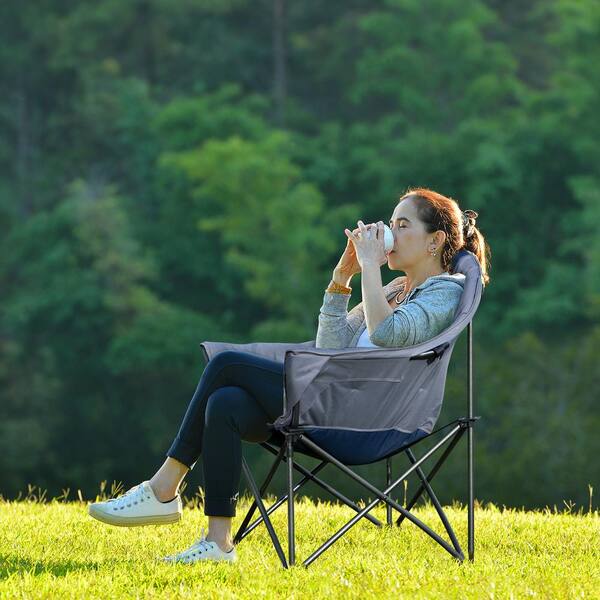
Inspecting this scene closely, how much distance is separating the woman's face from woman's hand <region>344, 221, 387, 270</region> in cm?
10

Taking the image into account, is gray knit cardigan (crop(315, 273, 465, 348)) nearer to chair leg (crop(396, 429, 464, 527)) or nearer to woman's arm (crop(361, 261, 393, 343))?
woman's arm (crop(361, 261, 393, 343))

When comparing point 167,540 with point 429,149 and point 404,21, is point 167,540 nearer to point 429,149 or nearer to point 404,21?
point 429,149

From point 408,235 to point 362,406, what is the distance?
0.41 metres

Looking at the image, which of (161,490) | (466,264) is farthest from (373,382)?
(161,490)

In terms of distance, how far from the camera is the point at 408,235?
2605mm

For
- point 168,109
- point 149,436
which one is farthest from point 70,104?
point 149,436

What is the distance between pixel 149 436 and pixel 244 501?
14662mm

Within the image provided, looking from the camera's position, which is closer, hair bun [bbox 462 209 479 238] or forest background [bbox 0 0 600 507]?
hair bun [bbox 462 209 479 238]

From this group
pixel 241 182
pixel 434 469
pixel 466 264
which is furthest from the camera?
pixel 241 182

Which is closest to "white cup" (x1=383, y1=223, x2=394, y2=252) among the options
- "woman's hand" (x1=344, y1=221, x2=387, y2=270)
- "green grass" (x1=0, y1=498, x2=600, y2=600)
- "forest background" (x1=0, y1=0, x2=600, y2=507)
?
"woman's hand" (x1=344, y1=221, x2=387, y2=270)

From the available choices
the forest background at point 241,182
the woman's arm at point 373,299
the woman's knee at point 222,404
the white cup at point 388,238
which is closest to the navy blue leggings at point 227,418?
Result: the woman's knee at point 222,404

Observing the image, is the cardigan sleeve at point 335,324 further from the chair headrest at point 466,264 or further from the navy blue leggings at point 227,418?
the navy blue leggings at point 227,418

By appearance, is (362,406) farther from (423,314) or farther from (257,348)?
(257,348)

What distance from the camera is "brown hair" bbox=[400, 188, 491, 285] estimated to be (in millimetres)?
2609
